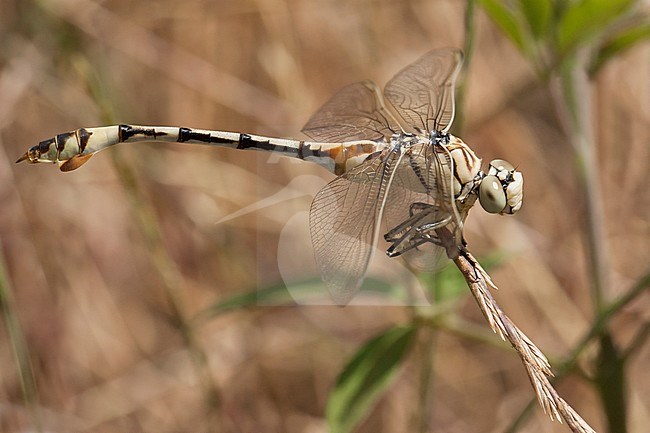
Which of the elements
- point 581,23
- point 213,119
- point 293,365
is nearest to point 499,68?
point 213,119

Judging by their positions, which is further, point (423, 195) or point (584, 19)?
point (584, 19)

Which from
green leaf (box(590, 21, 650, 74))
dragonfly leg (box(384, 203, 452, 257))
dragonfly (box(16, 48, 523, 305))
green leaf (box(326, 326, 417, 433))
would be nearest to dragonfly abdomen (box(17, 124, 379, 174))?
dragonfly (box(16, 48, 523, 305))

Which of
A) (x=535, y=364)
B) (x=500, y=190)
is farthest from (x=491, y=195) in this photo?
(x=535, y=364)

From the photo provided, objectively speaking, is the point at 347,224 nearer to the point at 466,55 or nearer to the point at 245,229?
the point at 466,55

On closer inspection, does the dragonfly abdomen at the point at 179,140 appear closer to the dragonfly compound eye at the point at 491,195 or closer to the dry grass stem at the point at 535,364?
the dragonfly compound eye at the point at 491,195

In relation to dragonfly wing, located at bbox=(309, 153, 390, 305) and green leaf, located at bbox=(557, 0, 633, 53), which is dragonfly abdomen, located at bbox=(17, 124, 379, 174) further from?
green leaf, located at bbox=(557, 0, 633, 53)

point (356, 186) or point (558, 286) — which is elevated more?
point (356, 186)

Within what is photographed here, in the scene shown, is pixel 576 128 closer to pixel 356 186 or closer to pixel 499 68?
pixel 356 186
